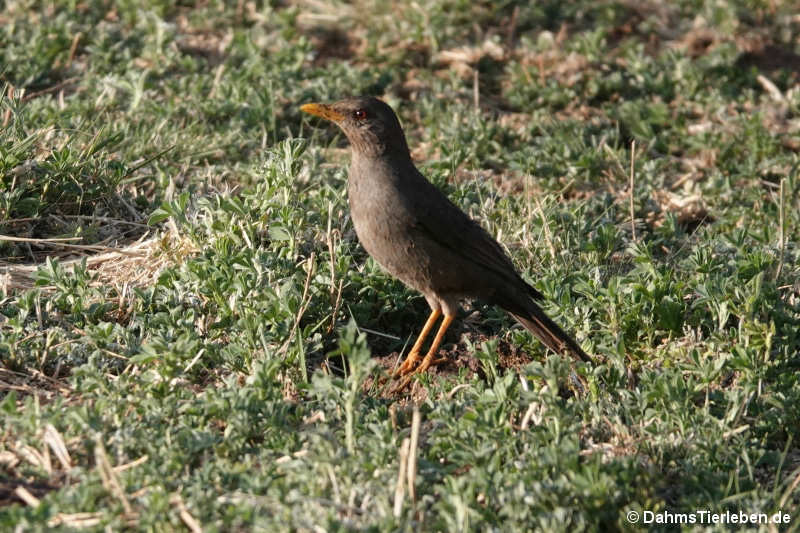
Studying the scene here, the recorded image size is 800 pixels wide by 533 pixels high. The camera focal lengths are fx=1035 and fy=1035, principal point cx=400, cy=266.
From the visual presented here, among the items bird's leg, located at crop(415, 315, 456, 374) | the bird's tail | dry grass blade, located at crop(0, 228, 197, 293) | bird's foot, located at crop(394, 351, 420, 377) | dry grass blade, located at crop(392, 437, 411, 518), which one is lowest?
bird's foot, located at crop(394, 351, 420, 377)

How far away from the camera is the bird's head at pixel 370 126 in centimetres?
619

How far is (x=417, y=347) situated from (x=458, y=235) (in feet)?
2.28

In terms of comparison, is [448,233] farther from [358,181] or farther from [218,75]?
[218,75]

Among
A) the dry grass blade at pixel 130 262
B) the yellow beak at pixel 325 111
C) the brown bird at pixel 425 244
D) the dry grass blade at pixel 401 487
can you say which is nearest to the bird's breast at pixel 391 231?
the brown bird at pixel 425 244

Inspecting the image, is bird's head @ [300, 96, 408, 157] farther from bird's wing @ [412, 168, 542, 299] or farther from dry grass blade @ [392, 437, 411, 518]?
dry grass blade @ [392, 437, 411, 518]

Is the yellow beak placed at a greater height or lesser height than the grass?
greater

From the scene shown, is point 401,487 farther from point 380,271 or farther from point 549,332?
point 380,271

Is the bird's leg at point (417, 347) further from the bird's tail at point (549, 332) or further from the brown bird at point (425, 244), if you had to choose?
the bird's tail at point (549, 332)

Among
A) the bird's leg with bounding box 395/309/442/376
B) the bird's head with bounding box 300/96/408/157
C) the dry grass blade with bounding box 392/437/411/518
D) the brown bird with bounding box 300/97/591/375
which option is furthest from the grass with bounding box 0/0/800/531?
the bird's head with bounding box 300/96/408/157

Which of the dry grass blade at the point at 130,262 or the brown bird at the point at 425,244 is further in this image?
the dry grass blade at the point at 130,262

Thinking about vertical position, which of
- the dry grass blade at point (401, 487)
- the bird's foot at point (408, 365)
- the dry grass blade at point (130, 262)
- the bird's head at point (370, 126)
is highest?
the bird's head at point (370, 126)

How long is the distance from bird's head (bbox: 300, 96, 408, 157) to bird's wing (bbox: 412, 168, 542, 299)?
0.32m

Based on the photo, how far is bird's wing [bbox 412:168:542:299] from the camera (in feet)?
19.5

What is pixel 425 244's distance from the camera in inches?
234
